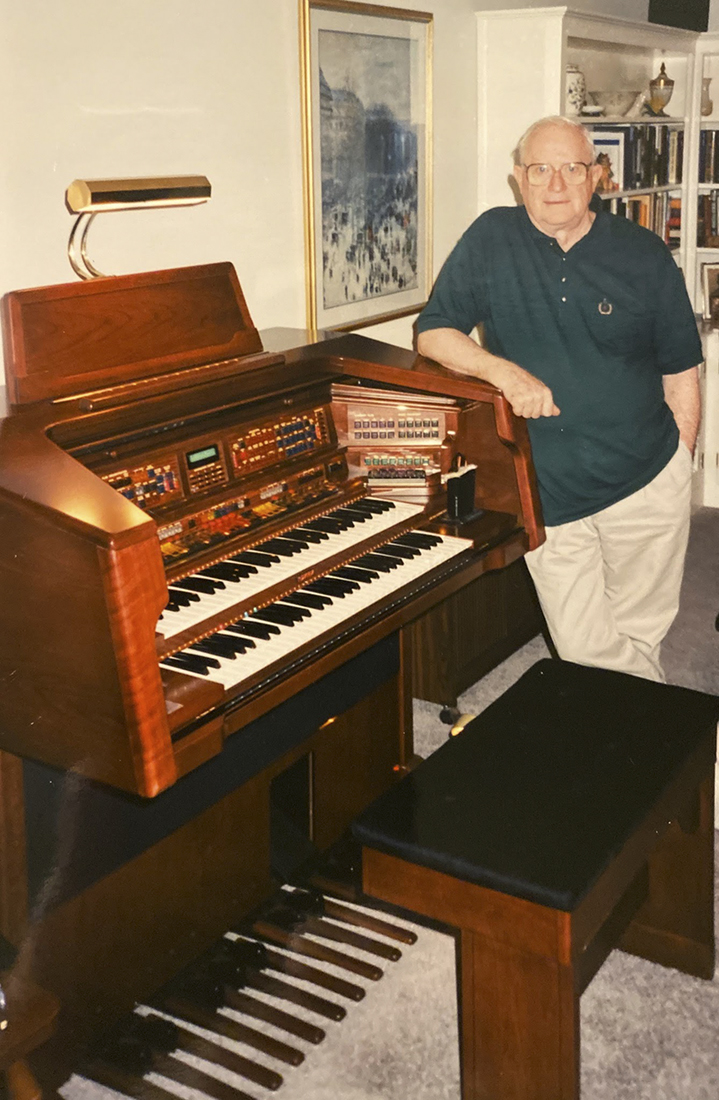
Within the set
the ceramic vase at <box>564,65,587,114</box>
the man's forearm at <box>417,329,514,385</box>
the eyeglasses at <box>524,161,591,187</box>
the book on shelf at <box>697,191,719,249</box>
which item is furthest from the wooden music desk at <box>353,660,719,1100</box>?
the book on shelf at <box>697,191,719,249</box>

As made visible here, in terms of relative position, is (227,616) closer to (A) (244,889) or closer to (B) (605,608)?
(A) (244,889)

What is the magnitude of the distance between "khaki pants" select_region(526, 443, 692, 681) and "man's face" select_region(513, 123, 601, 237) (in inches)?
25.2

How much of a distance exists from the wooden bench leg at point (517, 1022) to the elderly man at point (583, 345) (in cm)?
127

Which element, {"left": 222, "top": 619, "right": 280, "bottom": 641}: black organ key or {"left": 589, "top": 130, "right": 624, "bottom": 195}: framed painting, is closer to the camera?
{"left": 222, "top": 619, "right": 280, "bottom": 641}: black organ key

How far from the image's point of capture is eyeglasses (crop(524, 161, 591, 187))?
2.62 meters

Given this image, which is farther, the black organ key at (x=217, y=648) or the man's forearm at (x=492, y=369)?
the man's forearm at (x=492, y=369)

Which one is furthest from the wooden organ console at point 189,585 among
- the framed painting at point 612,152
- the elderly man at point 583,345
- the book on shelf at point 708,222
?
the book on shelf at point 708,222

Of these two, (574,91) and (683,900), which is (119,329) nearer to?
(683,900)

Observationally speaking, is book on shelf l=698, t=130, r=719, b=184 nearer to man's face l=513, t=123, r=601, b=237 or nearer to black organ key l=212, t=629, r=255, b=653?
man's face l=513, t=123, r=601, b=237

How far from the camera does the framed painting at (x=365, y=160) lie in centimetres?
302

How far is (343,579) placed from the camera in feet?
6.59

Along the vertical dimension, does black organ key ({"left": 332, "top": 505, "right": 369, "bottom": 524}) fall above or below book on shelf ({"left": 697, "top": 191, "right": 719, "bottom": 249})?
below

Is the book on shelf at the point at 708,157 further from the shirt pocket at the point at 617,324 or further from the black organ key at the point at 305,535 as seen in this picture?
the black organ key at the point at 305,535

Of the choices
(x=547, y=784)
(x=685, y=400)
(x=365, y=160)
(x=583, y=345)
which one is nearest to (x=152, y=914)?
(x=547, y=784)
